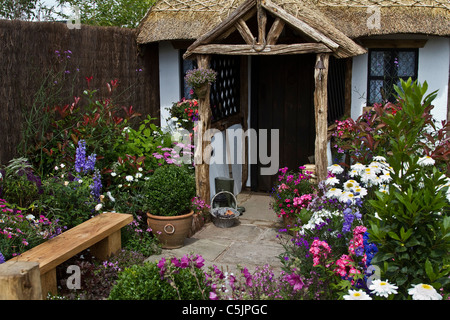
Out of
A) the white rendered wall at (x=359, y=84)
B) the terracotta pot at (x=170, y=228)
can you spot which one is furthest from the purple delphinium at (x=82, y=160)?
the white rendered wall at (x=359, y=84)

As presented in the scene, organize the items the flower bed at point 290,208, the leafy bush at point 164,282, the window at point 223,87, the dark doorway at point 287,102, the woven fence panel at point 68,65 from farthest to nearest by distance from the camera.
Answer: the dark doorway at point 287,102
the window at point 223,87
the woven fence panel at point 68,65
the leafy bush at point 164,282
the flower bed at point 290,208

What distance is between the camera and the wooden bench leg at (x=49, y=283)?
438 cm

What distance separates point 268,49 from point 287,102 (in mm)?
2404

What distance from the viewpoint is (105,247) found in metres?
5.40

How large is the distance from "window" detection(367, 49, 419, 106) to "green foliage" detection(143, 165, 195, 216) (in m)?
3.35

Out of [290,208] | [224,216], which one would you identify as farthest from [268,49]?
[224,216]

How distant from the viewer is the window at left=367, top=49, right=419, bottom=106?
764 centimetres

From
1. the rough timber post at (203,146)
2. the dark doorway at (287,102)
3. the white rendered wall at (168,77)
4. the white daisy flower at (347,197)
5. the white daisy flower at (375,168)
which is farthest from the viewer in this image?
the white rendered wall at (168,77)

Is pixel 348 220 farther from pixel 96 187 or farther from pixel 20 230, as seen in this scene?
pixel 96 187

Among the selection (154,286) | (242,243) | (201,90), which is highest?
(201,90)

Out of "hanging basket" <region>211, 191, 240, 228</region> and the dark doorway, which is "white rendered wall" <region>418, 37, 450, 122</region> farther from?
"hanging basket" <region>211, 191, 240, 228</region>

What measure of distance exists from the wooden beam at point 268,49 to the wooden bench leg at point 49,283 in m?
3.37

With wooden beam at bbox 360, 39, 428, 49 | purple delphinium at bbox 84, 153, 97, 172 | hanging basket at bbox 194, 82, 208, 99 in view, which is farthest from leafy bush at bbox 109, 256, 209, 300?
wooden beam at bbox 360, 39, 428, 49

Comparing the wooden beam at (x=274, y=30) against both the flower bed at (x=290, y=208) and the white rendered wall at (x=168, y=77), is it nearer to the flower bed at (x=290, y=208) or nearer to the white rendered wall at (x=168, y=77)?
the flower bed at (x=290, y=208)
